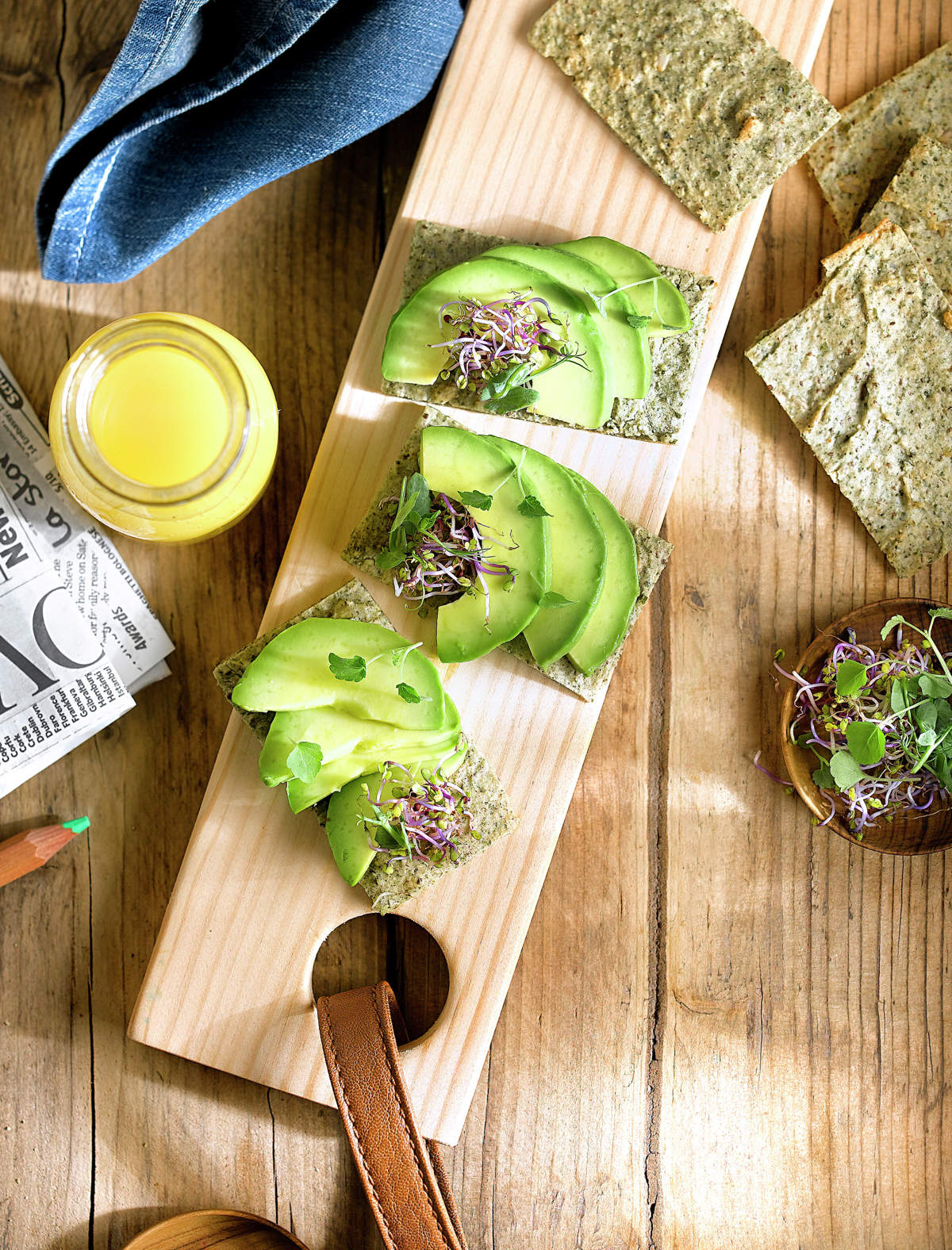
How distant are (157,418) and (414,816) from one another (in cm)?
74

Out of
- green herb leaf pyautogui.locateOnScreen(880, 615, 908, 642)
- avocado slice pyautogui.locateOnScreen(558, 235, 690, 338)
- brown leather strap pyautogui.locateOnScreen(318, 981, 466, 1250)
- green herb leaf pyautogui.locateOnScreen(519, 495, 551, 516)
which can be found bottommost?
brown leather strap pyautogui.locateOnScreen(318, 981, 466, 1250)

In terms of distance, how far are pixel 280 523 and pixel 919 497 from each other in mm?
1148

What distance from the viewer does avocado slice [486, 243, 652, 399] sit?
1.50 meters

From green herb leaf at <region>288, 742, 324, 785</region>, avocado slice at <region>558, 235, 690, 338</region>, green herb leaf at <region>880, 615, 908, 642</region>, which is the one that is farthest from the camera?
green herb leaf at <region>880, 615, 908, 642</region>

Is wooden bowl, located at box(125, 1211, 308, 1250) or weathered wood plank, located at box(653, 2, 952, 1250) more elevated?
weathered wood plank, located at box(653, 2, 952, 1250)

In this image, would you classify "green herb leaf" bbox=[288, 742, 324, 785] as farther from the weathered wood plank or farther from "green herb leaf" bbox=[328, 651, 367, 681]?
the weathered wood plank

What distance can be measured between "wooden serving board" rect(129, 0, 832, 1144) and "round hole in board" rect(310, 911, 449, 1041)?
0.31 feet

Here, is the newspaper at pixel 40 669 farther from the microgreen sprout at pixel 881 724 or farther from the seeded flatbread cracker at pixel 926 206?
the seeded flatbread cracker at pixel 926 206

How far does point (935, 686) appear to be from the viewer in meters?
1.62

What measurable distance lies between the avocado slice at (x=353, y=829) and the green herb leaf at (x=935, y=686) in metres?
0.93

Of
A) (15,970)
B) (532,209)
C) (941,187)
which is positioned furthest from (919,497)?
(15,970)

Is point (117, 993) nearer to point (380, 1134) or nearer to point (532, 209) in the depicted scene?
point (380, 1134)

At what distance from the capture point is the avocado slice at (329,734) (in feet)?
4.86

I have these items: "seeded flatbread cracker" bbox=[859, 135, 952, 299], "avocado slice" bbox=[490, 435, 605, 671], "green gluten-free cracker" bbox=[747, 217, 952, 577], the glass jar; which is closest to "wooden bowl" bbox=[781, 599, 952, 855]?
"green gluten-free cracker" bbox=[747, 217, 952, 577]
